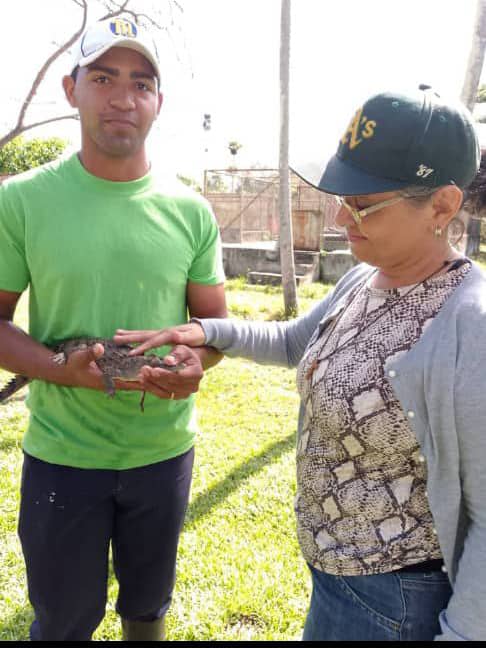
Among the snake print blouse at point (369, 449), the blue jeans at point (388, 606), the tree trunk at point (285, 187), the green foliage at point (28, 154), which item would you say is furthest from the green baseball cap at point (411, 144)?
the green foliage at point (28, 154)

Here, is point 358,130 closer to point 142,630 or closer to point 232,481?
point 142,630

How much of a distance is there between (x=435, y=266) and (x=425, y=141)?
0.34 metres

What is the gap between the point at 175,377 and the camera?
6.17 ft

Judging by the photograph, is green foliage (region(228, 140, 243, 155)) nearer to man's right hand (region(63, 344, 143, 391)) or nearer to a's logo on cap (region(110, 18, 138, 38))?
a's logo on cap (region(110, 18, 138, 38))

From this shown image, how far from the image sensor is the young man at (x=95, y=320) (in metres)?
1.89

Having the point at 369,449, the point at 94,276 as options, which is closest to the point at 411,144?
the point at 369,449

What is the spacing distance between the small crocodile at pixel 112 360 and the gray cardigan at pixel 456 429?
0.89 m

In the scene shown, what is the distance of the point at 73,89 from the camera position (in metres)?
2.07

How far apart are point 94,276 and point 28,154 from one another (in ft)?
84.7

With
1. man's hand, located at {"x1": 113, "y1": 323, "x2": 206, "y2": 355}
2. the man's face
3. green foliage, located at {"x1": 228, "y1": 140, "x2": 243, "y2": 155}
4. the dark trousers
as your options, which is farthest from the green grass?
green foliage, located at {"x1": 228, "y1": 140, "x2": 243, "y2": 155}

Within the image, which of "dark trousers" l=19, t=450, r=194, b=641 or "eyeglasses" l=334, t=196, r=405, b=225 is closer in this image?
"eyeglasses" l=334, t=196, r=405, b=225

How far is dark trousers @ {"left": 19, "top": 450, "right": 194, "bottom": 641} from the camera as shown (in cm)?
A: 191

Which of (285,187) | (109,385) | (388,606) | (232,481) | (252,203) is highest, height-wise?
(109,385)

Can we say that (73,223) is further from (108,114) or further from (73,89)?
(73,89)
